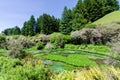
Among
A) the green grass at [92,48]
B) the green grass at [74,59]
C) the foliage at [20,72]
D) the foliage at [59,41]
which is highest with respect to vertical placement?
the foliage at [59,41]

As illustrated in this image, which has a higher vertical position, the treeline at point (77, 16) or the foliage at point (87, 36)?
the treeline at point (77, 16)

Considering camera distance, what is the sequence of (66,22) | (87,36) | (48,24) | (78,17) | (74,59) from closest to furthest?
(74,59), (87,36), (78,17), (66,22), (48,24)

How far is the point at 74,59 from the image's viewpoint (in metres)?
35.5

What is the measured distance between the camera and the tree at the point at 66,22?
77175 mm

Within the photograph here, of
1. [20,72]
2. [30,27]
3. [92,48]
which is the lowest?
[92,48]

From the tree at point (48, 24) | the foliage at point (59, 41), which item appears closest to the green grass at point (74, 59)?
the foliage at point (59, 41)

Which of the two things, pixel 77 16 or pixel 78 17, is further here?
pixel 77 16

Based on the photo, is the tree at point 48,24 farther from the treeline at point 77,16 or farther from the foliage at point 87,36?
the foliage at point 87,36

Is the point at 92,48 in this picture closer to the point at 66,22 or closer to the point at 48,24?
the point at 66,22

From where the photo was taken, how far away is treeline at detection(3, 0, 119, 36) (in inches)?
3028

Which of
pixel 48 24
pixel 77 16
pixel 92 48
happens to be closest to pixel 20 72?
pixel 92 48

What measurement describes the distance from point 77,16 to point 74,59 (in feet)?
143

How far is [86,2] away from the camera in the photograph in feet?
266

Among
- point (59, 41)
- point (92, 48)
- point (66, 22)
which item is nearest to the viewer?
point (92, 48)
